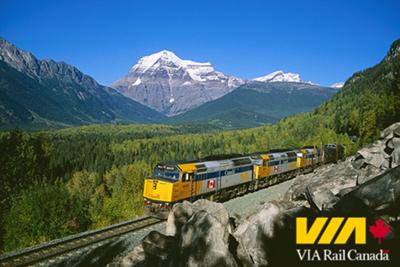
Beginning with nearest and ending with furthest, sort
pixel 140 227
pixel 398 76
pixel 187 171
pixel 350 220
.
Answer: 1. pixel 350 220
2. pixel 140 227
3. pixel 187 171
4. pixel 398 76

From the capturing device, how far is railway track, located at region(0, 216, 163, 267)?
17772 mm

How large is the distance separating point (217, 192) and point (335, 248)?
21.9 m

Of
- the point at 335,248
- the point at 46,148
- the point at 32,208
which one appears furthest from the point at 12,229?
the point at 46,148

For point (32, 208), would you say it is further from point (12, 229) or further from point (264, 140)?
point (264, 140)

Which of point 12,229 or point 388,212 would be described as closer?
point 388,212

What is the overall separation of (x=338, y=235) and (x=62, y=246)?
51.5ft

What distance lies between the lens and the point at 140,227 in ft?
79.9

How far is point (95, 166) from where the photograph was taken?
438 ft

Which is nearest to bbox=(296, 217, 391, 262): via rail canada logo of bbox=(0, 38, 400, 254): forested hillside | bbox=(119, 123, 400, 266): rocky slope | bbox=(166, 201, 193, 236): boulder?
bbox=(119, 123, 400, 266): rocky slope

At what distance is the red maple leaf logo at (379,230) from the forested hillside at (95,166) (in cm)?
2792

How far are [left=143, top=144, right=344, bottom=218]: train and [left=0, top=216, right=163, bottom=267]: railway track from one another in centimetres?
285

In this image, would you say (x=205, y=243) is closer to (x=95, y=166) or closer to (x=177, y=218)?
(x=177, y=218)

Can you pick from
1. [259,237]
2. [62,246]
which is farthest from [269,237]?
[62,246]

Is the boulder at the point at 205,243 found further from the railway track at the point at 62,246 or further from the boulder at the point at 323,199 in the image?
the railway track at the point at 62,246
